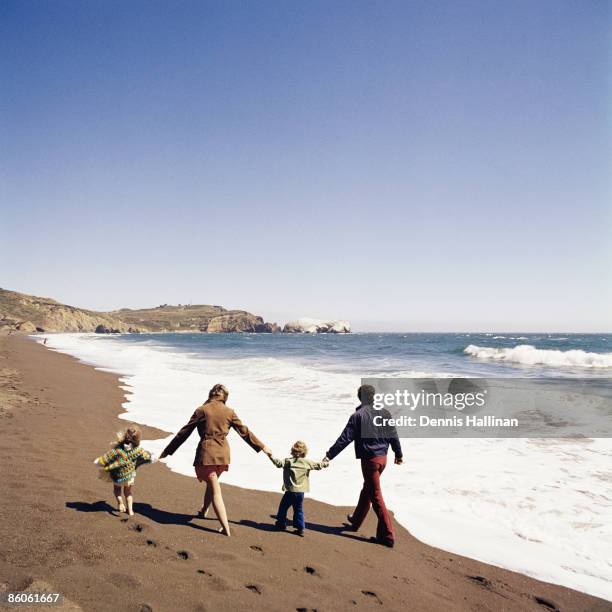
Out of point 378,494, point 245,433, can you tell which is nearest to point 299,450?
point 245,433

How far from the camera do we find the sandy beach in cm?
390

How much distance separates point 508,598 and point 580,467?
5.97 m

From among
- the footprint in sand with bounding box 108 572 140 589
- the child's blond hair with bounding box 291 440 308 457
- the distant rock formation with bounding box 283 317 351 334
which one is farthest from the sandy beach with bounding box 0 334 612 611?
the distant rock formation with bounding box 283 317 351 334

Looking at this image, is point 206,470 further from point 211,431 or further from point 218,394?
point 218,394

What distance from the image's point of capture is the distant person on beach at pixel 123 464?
5332 millimetres

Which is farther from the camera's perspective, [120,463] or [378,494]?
[378,494]

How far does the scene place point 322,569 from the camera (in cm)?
474

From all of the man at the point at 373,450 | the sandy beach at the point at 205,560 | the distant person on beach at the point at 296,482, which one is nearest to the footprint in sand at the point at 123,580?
the sandy beach at the point at 205,560

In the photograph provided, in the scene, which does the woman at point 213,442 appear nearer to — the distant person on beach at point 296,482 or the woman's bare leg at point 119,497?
the distant person on beach at point 296,482

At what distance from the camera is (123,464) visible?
5.36 meters

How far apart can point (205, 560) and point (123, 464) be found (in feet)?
5.34

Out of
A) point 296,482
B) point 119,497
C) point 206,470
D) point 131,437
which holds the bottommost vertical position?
point 119,497

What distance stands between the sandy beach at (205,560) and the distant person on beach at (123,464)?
24cm

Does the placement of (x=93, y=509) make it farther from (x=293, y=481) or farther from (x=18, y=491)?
(x=293, y=481)
